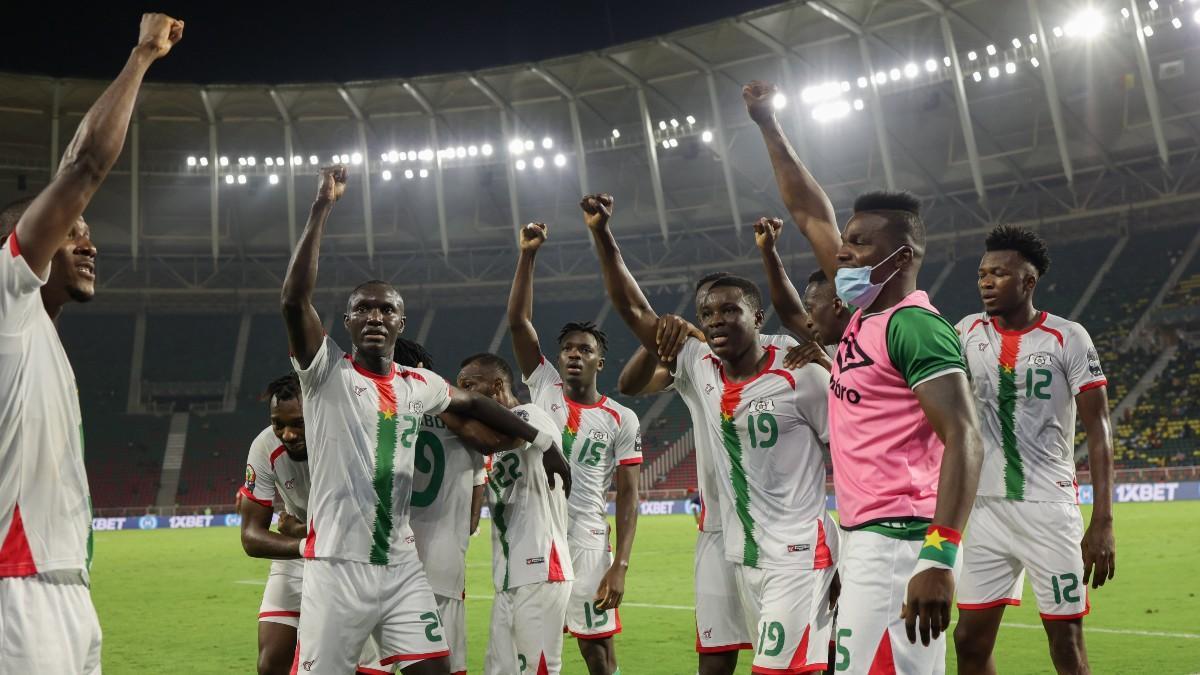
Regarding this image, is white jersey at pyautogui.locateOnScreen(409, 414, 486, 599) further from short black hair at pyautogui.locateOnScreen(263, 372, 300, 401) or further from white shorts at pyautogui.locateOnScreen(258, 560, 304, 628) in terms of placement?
white shorts at pyautogui.locateOnScreen(258, 560, 304, 628)

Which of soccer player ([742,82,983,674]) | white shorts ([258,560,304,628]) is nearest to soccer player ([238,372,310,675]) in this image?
white shorts ([258,560,304,628])

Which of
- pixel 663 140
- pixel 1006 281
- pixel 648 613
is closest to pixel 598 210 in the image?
pixel 1006 281

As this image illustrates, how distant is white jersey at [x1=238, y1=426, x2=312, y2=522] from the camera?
22.3 feet

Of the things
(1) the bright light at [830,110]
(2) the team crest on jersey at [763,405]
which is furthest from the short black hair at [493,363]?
(1) the bright light at [830,110]

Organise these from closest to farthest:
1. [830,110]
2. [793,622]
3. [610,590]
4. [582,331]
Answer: [793,622], [610,590], [582,331], [830,110]

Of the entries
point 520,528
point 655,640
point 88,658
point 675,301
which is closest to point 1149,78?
point 675,301

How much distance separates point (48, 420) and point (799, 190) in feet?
11.0

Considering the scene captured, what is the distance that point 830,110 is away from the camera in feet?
119

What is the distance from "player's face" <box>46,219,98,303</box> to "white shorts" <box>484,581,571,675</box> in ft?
11.7

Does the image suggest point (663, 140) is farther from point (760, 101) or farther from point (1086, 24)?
point (760, 101)

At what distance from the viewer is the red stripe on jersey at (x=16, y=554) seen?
341cm

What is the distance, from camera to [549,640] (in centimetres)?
639

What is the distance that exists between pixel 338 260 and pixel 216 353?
682 cm

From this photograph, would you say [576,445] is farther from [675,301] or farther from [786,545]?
[675,301]
